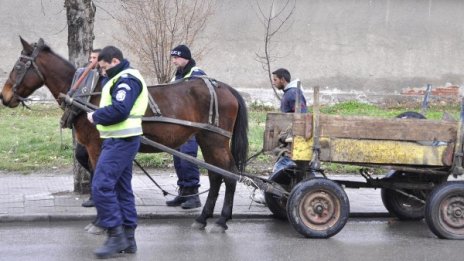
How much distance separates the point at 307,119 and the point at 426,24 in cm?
1477

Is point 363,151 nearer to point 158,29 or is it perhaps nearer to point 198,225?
point 198,225

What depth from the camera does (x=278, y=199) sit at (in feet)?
28.9

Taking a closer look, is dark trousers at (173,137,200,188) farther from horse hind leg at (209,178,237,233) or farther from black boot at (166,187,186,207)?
horse hind leg at (209,178,237,233)

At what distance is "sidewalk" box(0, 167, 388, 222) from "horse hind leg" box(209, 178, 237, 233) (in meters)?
0.76

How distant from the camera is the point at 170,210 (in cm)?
920

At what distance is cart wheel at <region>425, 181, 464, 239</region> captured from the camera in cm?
782

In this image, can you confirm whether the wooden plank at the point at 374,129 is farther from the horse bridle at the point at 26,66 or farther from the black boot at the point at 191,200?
the horse bridle at the point at 26,66

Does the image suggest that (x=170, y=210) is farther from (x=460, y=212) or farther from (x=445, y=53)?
(x=445, y=53)

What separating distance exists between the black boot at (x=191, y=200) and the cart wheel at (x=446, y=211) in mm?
2923

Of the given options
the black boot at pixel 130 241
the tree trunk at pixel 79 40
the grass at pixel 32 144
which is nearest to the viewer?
the black boot at pixel 130 241

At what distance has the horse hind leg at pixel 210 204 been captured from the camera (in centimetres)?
839

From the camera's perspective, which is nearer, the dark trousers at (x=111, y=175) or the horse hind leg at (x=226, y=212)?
the dark trousers at (x=111, y=175)

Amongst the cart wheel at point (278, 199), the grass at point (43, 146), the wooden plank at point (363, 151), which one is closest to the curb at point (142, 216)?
the cart wheel at point (278, 199)

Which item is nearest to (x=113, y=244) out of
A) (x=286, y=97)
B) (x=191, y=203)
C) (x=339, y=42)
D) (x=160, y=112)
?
(x=160, y=112)
